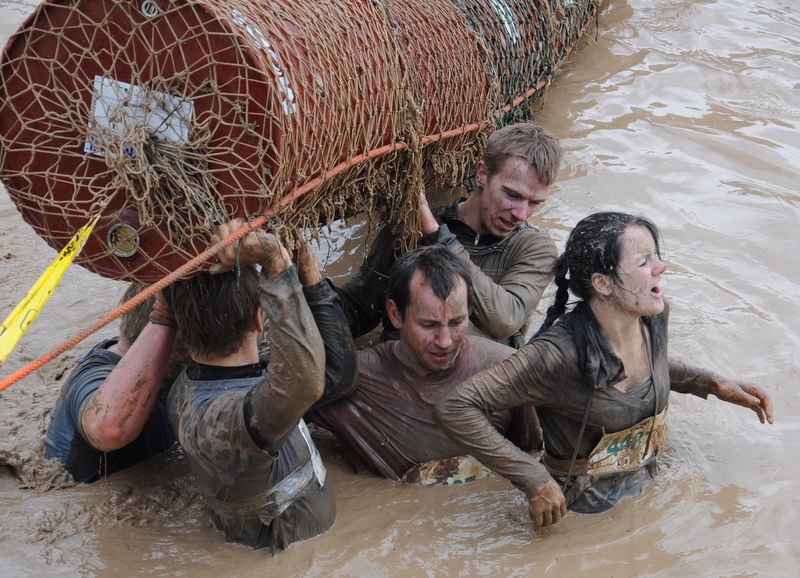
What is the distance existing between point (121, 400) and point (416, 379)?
120cm

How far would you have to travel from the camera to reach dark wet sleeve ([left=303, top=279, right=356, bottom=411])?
3.48 metres

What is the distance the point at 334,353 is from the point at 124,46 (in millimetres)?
1439

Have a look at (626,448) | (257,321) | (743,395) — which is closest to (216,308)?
(257,321)

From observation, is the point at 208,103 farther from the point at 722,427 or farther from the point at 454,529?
the point at 722,427

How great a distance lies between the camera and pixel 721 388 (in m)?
3.67

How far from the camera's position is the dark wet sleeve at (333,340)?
137 inches

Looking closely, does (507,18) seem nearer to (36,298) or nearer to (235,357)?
(235,357)

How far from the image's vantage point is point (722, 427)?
4148 mm

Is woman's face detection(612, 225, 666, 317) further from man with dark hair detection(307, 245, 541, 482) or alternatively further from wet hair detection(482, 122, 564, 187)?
wet hair detection(482, 122, 564, 187)

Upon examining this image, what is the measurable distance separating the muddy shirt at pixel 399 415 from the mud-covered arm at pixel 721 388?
634 mm

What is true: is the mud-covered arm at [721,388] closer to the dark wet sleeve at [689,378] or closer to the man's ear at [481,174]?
the dark wet sleeve at [689,378]

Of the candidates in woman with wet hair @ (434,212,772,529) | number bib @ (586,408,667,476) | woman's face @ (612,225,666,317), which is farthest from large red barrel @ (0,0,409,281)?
number bib @ (586,408,667,476)

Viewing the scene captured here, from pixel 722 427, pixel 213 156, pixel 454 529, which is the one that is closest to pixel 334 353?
pixel 454 529

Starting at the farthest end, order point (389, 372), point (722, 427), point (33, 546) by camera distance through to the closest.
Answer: point (722, 427) < point (389, 372) < point (33, 546)
